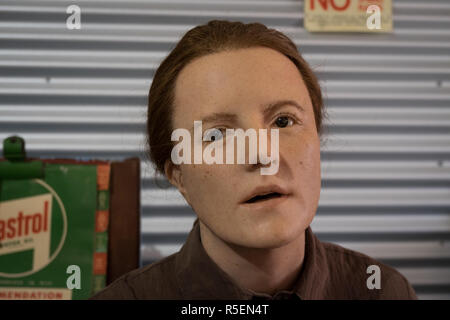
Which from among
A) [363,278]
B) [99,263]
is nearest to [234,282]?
[363,278]

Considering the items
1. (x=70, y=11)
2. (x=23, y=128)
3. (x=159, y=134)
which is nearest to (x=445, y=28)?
(x=159, y=134)

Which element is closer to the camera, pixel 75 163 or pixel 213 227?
pixel 213 227

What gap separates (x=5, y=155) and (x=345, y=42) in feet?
4.51

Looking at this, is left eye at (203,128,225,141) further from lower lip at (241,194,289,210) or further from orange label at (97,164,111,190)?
orange label at (97,164,111,190)

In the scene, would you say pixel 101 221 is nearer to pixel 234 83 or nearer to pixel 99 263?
pixel 99 263

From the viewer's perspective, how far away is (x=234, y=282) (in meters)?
0.93

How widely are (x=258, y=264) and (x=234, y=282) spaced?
8cm

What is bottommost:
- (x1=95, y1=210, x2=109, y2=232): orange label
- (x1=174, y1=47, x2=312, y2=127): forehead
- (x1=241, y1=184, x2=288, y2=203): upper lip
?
(x1=95, y1=210, x2=109, y2=232): orange label

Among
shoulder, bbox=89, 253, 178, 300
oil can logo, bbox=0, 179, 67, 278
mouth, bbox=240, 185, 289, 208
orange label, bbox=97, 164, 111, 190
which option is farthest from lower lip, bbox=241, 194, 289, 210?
oil can logo, bbox=0, 179, 67, 278

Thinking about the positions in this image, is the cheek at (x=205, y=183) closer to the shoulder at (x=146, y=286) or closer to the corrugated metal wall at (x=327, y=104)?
the shoulder at (x=146, y=286)

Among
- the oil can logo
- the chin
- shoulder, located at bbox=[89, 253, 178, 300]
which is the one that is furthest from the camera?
the oil can logo

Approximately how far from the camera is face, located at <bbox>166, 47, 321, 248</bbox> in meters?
0.81

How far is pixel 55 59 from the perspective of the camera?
1332mm

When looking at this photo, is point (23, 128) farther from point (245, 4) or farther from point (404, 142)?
point (404, 142)
